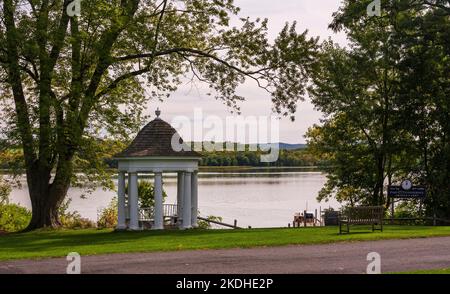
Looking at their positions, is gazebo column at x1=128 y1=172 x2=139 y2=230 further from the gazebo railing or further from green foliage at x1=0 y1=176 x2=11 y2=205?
green foliage at x1=0 y1=176 x2=11 y2=205

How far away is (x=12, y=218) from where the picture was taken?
133 feet

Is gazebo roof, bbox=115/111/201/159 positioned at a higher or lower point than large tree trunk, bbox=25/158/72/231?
higher

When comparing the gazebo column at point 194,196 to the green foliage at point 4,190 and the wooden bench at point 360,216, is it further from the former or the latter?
the green foliage at point 4,190

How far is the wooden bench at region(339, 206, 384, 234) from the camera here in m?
23.7

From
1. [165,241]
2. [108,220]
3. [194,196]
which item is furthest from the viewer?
[108,220]

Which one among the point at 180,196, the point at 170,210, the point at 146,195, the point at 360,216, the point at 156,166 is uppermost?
the point at 156,166

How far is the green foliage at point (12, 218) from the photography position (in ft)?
129

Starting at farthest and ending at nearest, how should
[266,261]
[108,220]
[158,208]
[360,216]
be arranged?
[108,220] → [158,208] → [360,216] → [266,261]

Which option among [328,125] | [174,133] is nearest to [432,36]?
[328,125]

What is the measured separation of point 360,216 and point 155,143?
958 cm

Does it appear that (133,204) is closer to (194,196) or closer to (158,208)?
(158,208)

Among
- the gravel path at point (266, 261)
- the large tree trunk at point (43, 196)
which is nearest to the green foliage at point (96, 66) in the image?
the large tree trunk at point (43, 196)

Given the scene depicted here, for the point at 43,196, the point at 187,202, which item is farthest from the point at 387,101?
the point at 43,196

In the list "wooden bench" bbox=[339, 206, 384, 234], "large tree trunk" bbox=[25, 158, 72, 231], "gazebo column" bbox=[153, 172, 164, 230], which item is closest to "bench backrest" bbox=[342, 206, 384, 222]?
"wooden bench" bbox=[339, 206, 384, 234]
